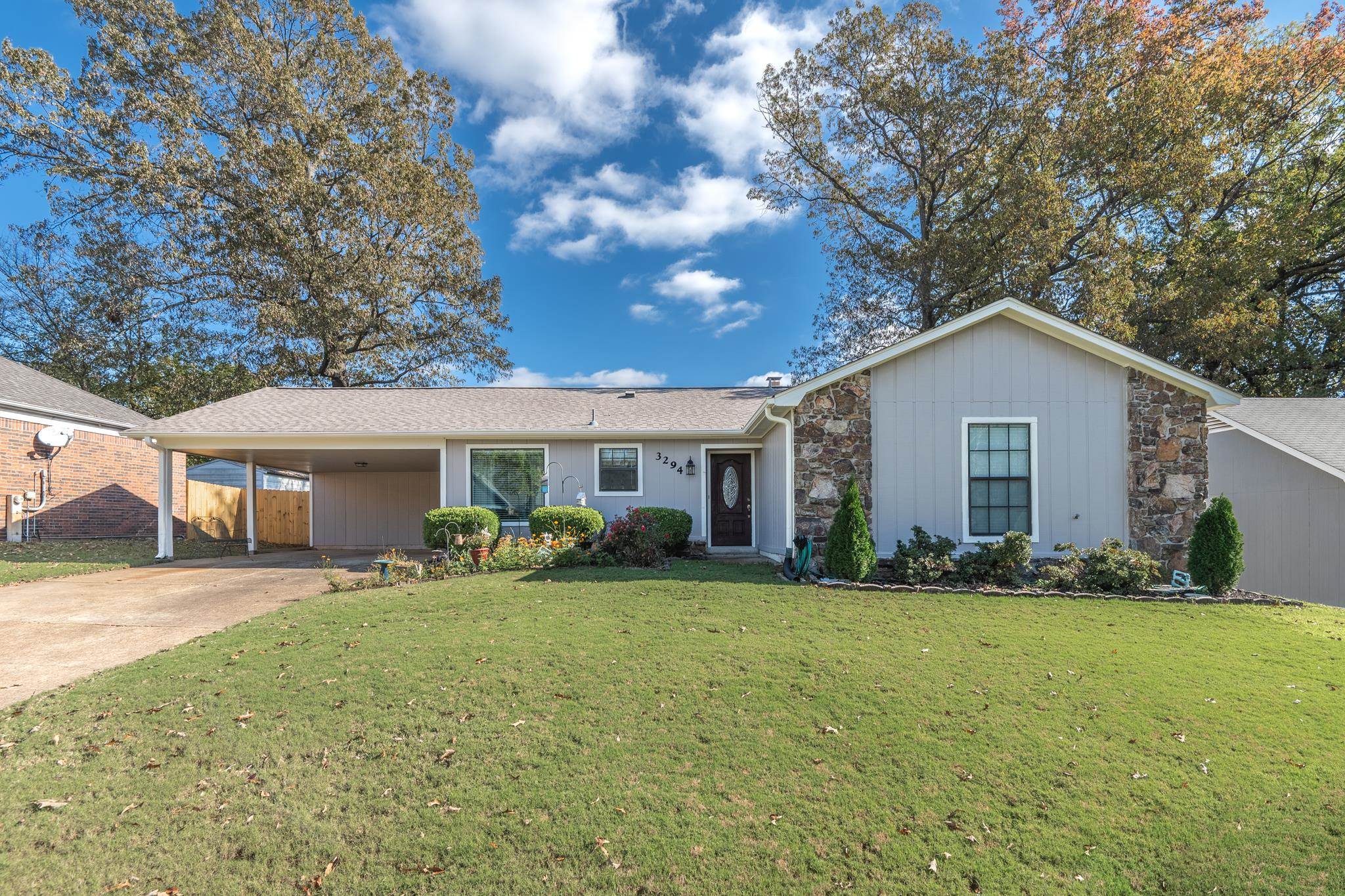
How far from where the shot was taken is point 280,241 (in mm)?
19812

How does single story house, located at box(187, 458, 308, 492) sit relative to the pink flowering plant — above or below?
above

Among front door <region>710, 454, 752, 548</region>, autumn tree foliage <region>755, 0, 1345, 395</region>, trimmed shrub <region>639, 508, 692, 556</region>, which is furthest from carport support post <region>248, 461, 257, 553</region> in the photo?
autumn tree foliage <region>755, 0, 1345, 395</region>

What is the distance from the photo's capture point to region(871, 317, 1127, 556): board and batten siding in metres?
8.88

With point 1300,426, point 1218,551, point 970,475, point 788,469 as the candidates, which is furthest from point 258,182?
point 1300,426

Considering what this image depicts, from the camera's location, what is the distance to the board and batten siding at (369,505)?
1767cm

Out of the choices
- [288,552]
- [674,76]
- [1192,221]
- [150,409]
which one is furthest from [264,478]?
[1192,221]

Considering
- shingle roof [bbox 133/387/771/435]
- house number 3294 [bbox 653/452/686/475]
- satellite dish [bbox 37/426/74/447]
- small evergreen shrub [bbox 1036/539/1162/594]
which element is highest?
shingle roof [bbox 133/387/771/435]

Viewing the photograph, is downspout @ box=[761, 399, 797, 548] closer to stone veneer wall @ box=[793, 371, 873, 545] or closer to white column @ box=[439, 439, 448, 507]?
stone veneer wall @ box=[793, 371, 873, 545]

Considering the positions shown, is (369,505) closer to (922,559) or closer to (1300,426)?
(922,559)

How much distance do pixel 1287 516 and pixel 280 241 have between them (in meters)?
26.0

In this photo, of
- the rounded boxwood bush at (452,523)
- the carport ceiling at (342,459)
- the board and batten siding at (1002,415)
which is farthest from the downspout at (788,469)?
the carport ceiling at (342,459)

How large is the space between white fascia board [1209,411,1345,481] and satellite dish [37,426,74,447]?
76.5ft

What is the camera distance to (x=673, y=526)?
440 inches

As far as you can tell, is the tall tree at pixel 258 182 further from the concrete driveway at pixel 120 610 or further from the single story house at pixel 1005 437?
the single story house at pixel 1005 437
